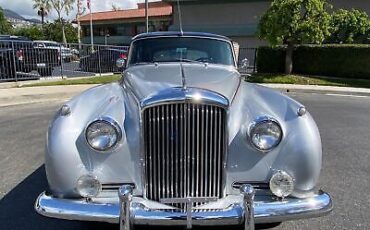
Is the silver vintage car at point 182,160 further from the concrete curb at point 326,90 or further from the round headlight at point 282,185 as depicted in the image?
the concrete curb at point 326,90

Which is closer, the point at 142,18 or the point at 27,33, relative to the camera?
the point at 142,18

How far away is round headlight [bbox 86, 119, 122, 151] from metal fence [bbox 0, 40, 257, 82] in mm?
8599

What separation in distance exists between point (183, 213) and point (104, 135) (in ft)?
2.92

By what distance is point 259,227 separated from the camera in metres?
3.79

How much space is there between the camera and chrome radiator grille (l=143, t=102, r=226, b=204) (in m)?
2.98

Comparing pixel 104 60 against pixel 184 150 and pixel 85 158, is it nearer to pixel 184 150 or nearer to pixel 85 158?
pixel 85 158

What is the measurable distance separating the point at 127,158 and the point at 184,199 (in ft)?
1.90

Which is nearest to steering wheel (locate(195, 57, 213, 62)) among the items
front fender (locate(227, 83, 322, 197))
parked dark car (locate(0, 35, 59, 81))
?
front fender (locate(227, 83, 322, 197))

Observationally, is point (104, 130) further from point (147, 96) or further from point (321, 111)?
point (321, 111)

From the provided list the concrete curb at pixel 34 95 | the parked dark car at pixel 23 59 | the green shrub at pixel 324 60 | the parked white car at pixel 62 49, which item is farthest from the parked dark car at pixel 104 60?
the green shrub at pixel 324 60

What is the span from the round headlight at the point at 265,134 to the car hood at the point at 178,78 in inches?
13.1

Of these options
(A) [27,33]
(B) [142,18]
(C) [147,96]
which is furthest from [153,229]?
(A) [27,33]

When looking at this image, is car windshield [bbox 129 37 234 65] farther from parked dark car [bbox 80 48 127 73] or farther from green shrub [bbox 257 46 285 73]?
green shrub [bbox 257 46 285 73]

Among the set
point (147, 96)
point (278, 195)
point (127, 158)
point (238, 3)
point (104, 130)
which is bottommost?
point (278, 195)
